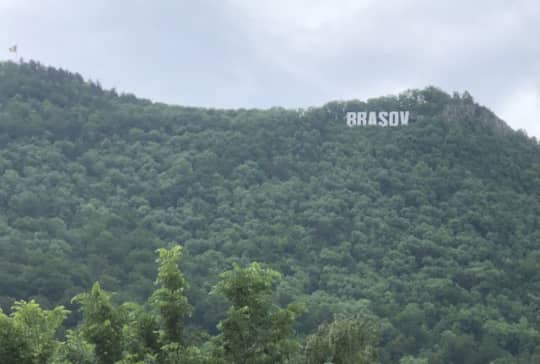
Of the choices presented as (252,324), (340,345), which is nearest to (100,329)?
(252,324)

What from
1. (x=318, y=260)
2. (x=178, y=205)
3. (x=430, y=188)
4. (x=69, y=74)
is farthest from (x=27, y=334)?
(x=69, y=74)

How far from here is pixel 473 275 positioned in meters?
79.1

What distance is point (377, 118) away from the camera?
327 feet

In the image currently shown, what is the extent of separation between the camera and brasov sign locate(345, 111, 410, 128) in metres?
99.2

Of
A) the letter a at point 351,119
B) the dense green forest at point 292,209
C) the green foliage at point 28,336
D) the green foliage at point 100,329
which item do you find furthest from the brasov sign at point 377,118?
the green foliage at point 28,336

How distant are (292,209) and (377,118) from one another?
1667 cm

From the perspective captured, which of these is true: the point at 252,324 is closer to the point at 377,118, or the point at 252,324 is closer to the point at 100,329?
the point at 100,329

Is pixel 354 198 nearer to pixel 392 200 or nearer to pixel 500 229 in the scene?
pixel 392 200

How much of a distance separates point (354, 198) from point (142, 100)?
2689 centimetres

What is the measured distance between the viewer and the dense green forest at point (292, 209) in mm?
65625

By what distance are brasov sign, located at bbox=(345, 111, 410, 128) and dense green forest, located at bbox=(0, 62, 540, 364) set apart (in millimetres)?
941

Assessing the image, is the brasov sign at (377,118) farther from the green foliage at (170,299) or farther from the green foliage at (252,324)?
the green foliage at (170,299)

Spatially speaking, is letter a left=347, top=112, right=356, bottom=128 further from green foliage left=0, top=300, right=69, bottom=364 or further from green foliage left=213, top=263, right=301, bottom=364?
green foliage left=0, top=300, right=69, bottom=364

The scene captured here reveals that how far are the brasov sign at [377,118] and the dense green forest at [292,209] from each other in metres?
0.94
